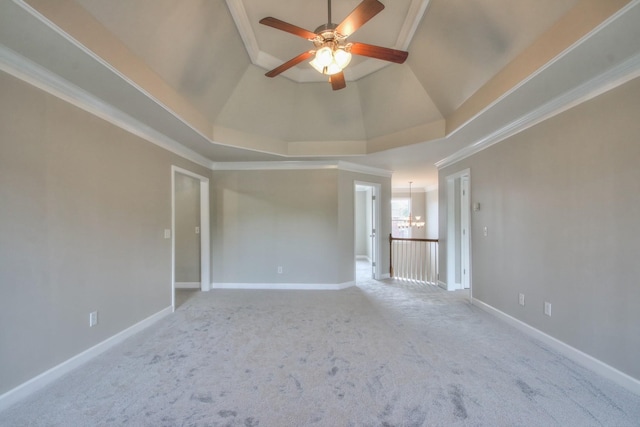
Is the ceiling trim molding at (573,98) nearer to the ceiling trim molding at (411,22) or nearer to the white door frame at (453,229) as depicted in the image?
the white door frame at (453,229)

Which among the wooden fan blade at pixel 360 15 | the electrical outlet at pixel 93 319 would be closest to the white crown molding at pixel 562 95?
the wooden fan blade at pixel 360 15

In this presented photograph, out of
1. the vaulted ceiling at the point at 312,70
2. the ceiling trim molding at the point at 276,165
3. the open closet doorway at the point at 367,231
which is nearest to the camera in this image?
the vaulted ceiling at the point at 312,70

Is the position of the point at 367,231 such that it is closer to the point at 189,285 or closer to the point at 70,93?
the point at 189,285

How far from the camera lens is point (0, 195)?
185 cm

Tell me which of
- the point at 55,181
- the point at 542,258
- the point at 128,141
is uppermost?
the point at 128,141

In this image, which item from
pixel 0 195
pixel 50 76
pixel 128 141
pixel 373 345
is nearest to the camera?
pixel 0 195

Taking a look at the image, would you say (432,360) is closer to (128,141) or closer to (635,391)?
(635,391)

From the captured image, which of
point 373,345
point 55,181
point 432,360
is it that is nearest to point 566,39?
point 432,360

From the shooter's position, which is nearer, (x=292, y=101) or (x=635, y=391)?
(x=635, y=391)

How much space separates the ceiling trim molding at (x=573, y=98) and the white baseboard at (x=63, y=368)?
5009 millimetres

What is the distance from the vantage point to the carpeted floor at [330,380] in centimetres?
179

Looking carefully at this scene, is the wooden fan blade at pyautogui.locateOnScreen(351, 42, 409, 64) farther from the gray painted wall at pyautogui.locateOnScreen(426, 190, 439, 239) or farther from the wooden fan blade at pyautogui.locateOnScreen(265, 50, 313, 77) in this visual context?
the gray painted wall at pyautogui.locateOnScreen(426, 190, 439, 239)

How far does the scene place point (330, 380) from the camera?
219 cm

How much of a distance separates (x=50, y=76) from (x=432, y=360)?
4038 mm
